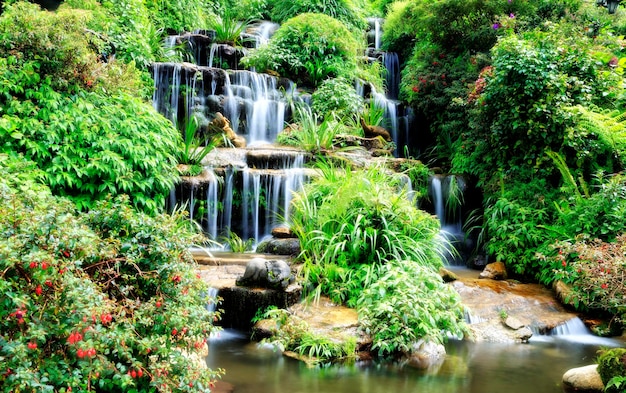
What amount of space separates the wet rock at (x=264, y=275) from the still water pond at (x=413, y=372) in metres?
0.65

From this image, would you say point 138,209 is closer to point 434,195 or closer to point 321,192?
point 321,192

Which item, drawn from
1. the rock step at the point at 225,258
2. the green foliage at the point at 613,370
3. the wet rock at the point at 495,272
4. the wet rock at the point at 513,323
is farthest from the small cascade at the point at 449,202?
the green foliage at the point at 613,370

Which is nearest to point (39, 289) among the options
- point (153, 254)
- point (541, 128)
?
point (153, 254)

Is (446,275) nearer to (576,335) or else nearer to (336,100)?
(576,335)

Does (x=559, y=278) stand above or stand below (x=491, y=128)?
below

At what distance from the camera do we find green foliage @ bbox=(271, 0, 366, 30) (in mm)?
16656

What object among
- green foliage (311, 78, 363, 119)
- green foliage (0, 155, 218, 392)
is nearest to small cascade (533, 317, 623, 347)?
green foliage (0, 155, 218, 392)

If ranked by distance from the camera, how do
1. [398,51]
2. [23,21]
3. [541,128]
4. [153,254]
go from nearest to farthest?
[153,254] < [23,21] < [541,128] < [398,51]

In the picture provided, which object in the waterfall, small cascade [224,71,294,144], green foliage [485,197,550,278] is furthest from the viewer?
the waterfall

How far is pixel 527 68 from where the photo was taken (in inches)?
370

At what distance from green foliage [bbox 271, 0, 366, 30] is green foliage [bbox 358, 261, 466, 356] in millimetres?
11587

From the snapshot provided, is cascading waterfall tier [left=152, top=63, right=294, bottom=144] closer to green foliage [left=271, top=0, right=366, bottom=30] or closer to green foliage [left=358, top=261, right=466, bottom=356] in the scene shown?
green foliage [left=271, top=0, right=366, bottom=30]

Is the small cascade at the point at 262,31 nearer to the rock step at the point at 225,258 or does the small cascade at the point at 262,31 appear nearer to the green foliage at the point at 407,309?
the rock step at the point at 225,258

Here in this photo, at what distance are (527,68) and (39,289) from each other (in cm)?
859
